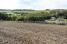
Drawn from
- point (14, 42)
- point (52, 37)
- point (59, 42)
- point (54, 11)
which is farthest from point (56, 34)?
point (54, 11)

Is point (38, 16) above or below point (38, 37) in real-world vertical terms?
above

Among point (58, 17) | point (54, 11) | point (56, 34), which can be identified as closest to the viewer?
point (56, 34)

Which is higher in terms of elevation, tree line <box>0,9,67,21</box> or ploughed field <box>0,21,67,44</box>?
tree line <box>0,9,67,21</box>

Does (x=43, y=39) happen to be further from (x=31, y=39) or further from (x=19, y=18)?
(x=19, y=18)

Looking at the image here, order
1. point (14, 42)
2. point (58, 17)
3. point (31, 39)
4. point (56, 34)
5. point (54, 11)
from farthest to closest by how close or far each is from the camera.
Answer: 1. point (54, 11)
2. point (58, 17)
3. point (56, 34)
4. point (31, 39)
5. point (14, 42)

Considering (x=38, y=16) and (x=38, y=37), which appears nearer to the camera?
(x=38, y=37)

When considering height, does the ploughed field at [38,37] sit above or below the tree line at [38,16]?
below

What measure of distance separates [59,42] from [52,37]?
30.6 inches

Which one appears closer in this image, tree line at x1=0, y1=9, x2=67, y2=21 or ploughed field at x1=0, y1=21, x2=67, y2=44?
ploughed field at x1=0, y1=21, x2=67, y2=44

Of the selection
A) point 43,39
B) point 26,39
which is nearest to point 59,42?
point 43,39

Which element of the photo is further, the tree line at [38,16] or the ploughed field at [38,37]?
the tree line at [38,16]

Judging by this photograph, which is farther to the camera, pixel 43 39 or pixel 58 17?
pixel 58 17

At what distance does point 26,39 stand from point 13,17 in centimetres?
579

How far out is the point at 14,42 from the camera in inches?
320
